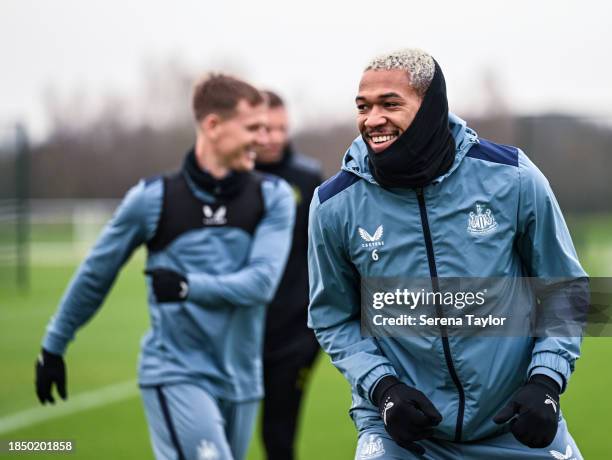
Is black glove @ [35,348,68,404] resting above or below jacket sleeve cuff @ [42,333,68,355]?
below

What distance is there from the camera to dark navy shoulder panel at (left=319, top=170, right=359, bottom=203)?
10.8 feet

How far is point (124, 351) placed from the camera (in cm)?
1334

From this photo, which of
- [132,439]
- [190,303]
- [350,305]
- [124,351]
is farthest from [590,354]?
[350,305]

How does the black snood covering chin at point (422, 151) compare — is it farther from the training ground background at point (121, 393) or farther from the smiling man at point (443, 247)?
the training ground background at point (121, 393)

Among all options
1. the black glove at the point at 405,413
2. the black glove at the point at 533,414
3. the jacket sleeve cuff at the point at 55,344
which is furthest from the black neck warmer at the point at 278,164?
the black glove at the point at 533,414

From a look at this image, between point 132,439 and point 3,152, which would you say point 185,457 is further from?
point 3,152

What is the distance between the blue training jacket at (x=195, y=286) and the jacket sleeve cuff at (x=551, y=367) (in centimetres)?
172

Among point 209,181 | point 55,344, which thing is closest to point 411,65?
point 209,181

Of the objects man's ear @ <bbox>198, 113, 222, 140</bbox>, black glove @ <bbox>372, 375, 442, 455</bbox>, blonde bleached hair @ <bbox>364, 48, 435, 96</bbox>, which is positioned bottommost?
black glove @ <bbox>372, 375, 442, 455</bbox>

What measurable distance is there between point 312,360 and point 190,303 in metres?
1.95

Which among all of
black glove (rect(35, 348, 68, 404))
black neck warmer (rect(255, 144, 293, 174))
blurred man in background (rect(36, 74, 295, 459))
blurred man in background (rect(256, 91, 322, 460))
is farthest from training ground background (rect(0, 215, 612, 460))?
blurred man in background (rect(36, 74, 295, 459))

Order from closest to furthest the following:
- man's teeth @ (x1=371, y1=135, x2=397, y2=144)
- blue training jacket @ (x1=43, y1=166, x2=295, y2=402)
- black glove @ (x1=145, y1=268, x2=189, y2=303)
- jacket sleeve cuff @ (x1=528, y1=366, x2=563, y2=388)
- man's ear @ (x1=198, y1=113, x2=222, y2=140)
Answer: jacket sleeve cuff @ (x1=528, y1=366, x2=563, y2=388) < man's teeth @ (x1=371, y1=135, x2=397, y2=144) < black glove @ (x1=145, y1=268, x2=189, y2=303) < blue training jacket @ (x1=43, y1=166, x2=295, y2=402) < man's ear @ (x1=198, y1=113, x2=222, y2=140)

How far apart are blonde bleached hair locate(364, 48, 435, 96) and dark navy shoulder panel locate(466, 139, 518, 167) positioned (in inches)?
9.6

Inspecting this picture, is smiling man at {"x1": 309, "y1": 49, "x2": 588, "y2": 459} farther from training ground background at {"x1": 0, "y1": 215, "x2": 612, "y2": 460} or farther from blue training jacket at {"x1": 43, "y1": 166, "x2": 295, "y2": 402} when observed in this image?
training ground background at {"x1": 0, "y1": 215, "x2": 612, "y2": 460}
